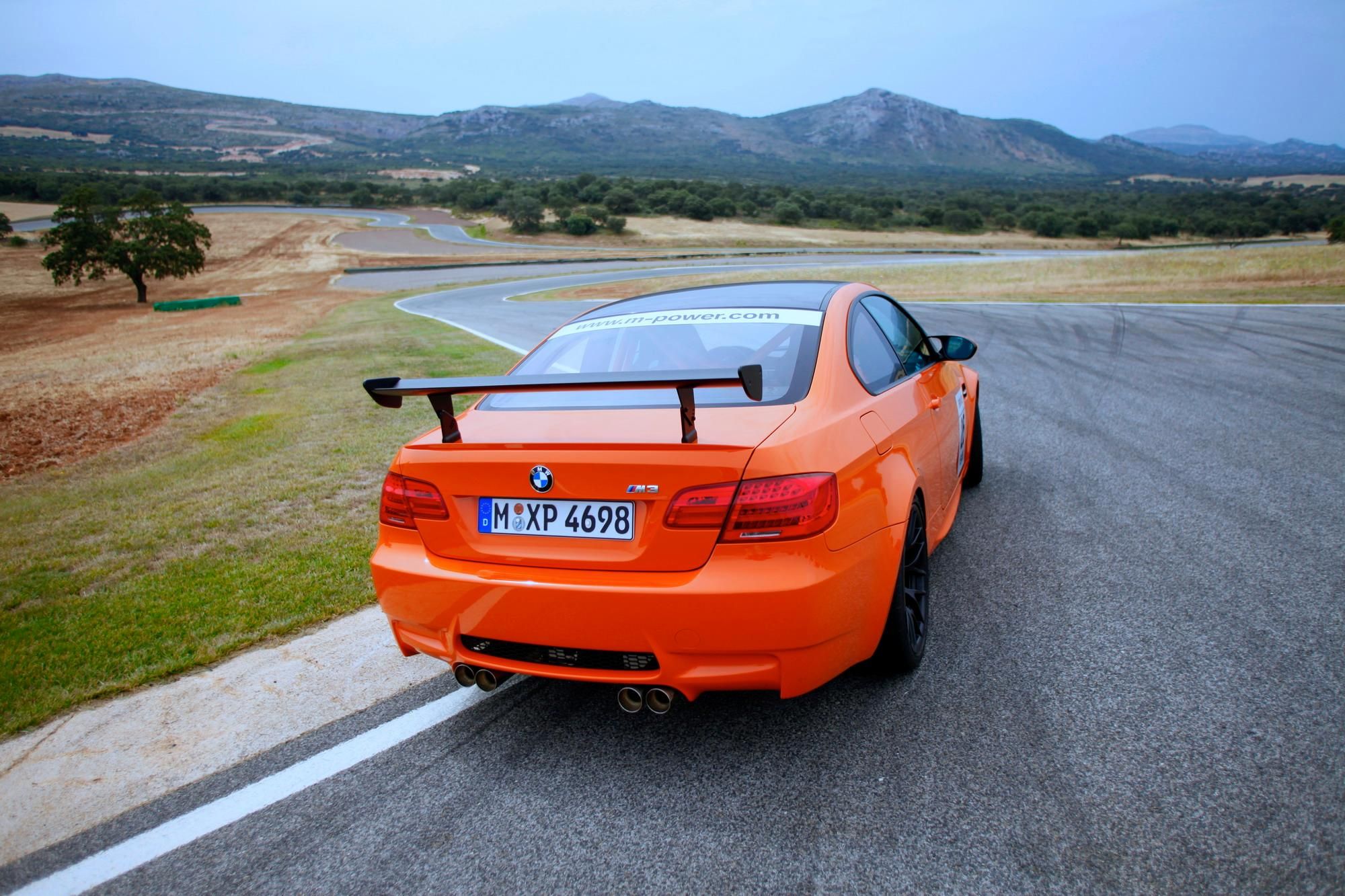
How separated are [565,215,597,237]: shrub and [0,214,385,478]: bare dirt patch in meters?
17.1

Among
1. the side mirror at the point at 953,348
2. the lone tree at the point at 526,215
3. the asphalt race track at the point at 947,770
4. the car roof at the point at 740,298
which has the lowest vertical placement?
the asphalt race track at the point at 947,770

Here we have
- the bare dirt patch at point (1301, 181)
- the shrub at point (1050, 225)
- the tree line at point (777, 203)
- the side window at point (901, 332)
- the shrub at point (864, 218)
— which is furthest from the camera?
the bare dirt patch at point (1301, 181)

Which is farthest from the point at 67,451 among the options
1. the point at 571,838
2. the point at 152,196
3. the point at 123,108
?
the point at 123,108

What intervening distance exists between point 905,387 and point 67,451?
27.5 feet

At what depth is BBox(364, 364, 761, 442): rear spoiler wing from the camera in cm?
247

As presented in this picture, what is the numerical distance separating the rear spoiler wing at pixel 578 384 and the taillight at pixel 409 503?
0.19 metres

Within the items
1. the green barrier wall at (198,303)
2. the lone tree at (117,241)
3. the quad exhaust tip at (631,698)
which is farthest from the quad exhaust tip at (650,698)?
the lone tree at (117,241)

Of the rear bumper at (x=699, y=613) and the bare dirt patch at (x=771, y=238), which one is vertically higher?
the bare dirt patch at (x=771, y=238)

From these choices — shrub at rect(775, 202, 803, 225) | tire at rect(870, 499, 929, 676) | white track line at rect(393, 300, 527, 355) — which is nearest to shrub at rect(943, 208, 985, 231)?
shrub at rect(775, 202, 803, 225)

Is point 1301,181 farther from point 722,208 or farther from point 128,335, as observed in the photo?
point 128,335

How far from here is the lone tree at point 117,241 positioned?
39.9m

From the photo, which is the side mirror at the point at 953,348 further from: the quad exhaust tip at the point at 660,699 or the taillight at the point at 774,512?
the quad exhaust tip at the point at 660,699

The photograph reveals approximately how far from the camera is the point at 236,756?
298cm

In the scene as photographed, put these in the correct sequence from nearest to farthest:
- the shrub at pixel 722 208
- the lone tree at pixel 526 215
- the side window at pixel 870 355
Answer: the side window at pixel 870 355 → the lone tree at pixel 526 215 → the shrub at pixel 722 208
